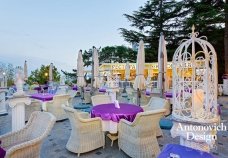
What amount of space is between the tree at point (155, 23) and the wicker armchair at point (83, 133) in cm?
1712

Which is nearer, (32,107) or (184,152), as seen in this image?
(184,152)

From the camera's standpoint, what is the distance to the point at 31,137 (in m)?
2.63

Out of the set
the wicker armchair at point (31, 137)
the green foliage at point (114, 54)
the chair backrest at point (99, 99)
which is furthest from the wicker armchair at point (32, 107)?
the green foliage at point (114, 54)

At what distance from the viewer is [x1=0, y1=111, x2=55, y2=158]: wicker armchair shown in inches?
80.1

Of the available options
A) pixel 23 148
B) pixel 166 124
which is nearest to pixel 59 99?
pixel 166 124

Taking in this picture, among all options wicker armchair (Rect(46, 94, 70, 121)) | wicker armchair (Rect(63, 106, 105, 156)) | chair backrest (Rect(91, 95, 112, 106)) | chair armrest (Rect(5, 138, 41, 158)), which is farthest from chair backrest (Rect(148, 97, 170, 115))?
chair armrest (Rect(5, 138, 41, 158))

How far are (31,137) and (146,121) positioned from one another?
169 centimetres

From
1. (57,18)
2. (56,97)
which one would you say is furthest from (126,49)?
(56,97)

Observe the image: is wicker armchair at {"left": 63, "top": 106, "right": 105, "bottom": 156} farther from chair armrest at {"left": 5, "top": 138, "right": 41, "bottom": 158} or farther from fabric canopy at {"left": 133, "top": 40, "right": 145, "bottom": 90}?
fabric canopy at {"left": 133, "top": 40, "right": 145, "bottom": 90}

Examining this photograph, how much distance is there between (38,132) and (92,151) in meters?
1.32

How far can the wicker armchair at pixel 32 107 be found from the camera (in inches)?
228

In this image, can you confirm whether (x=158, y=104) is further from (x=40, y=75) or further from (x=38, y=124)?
(x=40, y=75)

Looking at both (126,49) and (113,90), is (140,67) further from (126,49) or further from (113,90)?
(126,49)

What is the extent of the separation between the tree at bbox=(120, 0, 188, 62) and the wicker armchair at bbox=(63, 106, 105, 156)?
1712 cm
